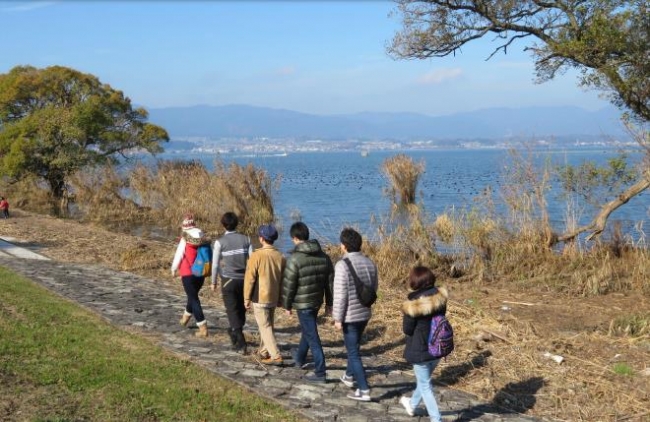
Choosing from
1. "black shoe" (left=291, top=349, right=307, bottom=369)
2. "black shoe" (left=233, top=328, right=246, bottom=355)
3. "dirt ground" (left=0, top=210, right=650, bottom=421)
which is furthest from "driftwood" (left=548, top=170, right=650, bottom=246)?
"black shoe" (left=233, top=328, right=246, bottom=355)

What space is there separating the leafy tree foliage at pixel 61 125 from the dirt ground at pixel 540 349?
18.4m

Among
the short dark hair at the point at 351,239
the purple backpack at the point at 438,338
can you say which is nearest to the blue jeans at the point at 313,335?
the short dark hair at the point at 351,239

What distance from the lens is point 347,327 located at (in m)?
6.52

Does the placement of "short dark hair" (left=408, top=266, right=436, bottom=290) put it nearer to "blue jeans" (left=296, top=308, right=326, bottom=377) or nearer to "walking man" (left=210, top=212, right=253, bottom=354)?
"blue jeans" (left=296, top=308, right=326, bottom=377)

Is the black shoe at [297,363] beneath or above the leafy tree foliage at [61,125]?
beneath

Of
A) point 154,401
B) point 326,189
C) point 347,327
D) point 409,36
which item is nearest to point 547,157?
point 409,36

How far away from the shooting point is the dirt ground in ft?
22.0

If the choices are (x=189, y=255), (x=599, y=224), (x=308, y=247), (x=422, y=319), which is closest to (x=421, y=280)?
(x=422, y=319)

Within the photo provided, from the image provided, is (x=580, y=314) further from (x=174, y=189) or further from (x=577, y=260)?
(x=174, y=189)

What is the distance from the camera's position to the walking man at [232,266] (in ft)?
25.2

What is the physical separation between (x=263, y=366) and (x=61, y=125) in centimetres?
2439

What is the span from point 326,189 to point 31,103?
688 inches

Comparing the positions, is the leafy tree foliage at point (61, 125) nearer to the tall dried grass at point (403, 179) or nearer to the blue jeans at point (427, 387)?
the tall dried grass at point (403, 179)

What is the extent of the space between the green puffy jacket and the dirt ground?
5.54 ft
